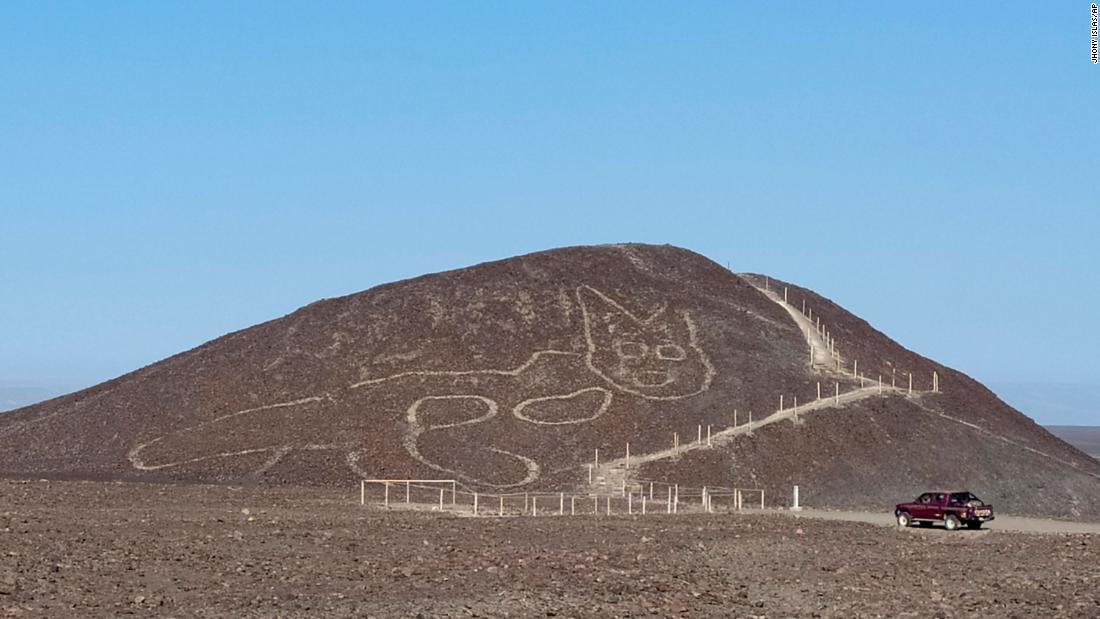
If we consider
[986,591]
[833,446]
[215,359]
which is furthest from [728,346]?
[986,591]

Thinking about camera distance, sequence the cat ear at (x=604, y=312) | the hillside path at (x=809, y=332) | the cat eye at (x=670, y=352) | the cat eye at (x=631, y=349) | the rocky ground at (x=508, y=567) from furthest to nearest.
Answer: the cat ear at (x=604, y=312) < the hillside path at (x=809, y=332) < the cat eye at (x=631, y=349) < the cat eye at (x=670, y=352) < the rocky ground at (x=508, y=567)

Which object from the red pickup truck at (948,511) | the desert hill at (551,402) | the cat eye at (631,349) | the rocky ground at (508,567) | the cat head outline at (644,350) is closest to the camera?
the rocky ground at (508,567)

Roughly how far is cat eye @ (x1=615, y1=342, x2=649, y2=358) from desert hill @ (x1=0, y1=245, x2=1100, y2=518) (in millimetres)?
194

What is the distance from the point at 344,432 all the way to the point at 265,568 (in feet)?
167

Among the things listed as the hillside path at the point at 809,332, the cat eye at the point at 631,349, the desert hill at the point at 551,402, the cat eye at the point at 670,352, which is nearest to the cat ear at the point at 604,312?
the desert hill at the point at 551,402

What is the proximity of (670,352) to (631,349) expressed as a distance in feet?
8.22

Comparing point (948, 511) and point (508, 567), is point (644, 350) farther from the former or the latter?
point (508, 567)

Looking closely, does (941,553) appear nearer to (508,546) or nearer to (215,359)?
(508,546)

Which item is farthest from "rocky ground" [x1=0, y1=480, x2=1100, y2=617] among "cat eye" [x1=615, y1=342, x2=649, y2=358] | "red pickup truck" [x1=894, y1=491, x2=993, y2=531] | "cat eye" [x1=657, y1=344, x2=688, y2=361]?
"cat eye" [x1=615, y1=342, x2=649, y2=358]

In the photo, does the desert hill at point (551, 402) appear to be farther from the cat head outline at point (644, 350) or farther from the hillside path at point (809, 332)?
the hillside path at point (809, 332)

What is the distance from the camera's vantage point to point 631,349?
98.9 m

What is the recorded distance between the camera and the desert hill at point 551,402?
82.8 meters

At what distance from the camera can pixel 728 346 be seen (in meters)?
99.2

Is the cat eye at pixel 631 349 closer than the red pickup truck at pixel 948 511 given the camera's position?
No
